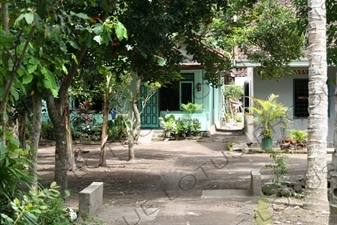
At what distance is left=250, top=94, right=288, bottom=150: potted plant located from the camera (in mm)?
18094

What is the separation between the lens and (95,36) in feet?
19.1

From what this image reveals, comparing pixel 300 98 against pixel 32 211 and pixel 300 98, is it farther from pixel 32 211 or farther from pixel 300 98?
pixel 32 211

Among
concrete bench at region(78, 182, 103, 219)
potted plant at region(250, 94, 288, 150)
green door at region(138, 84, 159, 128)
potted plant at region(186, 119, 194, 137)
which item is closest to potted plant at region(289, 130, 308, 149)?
potted plant at region(250, 94, 288, 150)

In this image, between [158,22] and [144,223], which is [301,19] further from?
[144,223]

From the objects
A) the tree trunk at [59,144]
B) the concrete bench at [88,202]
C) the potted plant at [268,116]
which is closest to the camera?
the concrete bench at [88,202]

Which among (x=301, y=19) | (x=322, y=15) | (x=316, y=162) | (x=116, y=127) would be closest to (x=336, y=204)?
(x=316, y=162)

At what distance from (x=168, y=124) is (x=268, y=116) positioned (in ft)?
20.2

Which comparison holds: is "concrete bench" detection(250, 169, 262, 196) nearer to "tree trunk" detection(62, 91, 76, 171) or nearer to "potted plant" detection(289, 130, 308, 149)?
"tree trunk" detection(62, 91, 76, 171)

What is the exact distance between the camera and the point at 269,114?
18.3m

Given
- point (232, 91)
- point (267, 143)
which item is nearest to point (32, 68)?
point (267, 143)

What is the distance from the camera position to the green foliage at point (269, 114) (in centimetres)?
1809

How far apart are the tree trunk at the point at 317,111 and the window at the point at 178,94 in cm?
1645

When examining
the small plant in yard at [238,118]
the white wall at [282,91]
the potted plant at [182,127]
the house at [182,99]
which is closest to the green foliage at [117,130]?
the house at [182,99]

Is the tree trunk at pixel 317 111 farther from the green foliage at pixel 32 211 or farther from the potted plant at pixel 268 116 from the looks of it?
the potted plant at pixel 268 116
